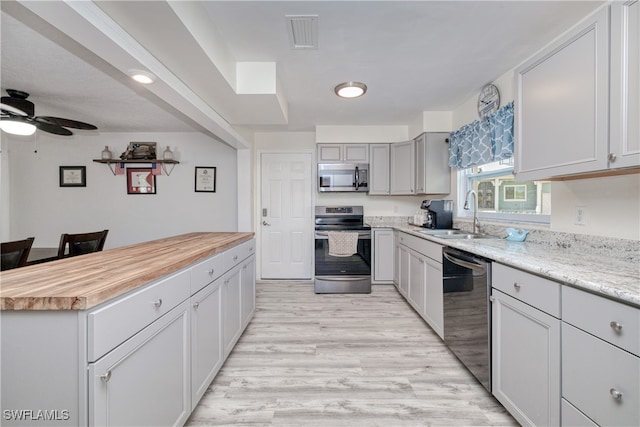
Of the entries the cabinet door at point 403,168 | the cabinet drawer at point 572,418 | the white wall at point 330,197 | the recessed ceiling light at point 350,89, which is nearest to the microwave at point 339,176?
the white wall at point 330,197

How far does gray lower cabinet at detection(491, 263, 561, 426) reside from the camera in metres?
1.12

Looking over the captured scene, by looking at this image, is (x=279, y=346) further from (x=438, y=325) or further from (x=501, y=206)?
(x=501, y=206)

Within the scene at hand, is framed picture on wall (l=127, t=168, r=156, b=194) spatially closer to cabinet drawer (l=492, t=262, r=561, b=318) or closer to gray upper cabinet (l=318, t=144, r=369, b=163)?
gray upper cabinet (l=318, t=144, r=369, b=163)

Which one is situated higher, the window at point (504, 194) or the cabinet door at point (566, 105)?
the cabinet door at point (566, 105)

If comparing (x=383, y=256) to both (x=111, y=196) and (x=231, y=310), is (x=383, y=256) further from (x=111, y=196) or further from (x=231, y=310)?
(x=111, y=196)

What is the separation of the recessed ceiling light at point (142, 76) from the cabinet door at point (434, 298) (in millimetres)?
2458

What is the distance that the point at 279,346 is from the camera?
85.6 inches

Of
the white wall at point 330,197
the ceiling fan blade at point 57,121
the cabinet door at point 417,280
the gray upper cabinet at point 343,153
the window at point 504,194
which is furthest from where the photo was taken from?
the white wall at point 330,197

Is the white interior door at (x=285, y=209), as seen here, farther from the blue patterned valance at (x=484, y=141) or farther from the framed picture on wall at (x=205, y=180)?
the blue patterned valance at (x=484, y=141)

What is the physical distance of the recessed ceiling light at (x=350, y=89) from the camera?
8.03ft

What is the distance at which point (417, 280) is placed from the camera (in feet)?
8.84

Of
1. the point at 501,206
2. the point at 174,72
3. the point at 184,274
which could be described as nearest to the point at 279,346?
the point at 184,274

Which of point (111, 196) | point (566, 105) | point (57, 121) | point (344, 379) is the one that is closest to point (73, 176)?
point (111, 196)

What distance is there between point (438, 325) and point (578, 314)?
1.34 metres
